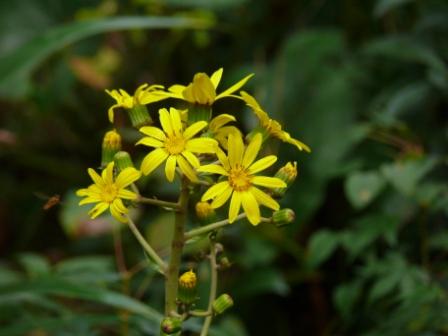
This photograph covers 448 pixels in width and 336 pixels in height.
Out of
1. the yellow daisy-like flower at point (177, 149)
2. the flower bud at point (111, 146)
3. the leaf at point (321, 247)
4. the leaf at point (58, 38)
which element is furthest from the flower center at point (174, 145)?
the leaf at point (58, 38)

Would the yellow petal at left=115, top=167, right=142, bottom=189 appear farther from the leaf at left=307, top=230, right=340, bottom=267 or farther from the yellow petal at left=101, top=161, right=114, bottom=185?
the leaf at left=307, top=230, right=340, bottom=267

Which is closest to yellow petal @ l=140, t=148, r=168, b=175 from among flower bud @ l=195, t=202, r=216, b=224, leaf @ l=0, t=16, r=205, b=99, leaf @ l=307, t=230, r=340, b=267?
flower bud @ l=195, t=202, r=216, b=224

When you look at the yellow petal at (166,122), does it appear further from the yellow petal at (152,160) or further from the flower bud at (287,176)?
the flower bud at (287,176)

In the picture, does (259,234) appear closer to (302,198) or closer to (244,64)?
(302,198)

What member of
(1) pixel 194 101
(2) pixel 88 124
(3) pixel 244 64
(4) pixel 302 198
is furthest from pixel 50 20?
(1) pixel 194 101

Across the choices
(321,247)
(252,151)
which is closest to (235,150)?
(252,151)

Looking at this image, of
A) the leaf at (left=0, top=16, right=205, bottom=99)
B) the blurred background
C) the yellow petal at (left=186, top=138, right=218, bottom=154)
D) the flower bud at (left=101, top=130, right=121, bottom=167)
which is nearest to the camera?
the yellow petal at (left=186, top=138, right=218, bottom=154)
